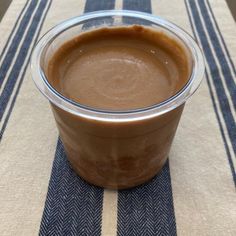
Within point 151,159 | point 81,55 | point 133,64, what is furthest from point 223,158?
point 81,55

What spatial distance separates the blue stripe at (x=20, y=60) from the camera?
90cm

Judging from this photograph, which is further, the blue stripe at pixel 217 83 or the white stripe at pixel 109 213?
the blue stripe at pixel 217 83

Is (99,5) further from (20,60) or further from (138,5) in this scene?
(20,60)

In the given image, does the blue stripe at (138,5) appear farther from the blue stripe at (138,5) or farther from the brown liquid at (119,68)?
the brown liquid at (119,68)

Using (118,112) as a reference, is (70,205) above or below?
below

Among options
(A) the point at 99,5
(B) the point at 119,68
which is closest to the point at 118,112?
(B) the point at 119,68

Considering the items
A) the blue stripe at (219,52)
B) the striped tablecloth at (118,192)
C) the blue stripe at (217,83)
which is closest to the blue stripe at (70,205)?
the striped tablecloth at (118,192)

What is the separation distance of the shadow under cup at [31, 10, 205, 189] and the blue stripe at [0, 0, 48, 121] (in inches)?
11.6

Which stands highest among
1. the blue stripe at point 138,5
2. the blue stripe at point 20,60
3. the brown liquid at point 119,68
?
the brown liquid at point 119,68

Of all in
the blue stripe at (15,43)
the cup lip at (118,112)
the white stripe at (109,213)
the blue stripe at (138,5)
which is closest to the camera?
the cup lip at (118,112)

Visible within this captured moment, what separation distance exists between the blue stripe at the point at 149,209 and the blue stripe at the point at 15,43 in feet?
1.76

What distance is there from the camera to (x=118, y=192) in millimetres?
723

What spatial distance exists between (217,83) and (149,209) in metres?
0.47

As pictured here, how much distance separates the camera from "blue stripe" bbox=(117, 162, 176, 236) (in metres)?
0.66
